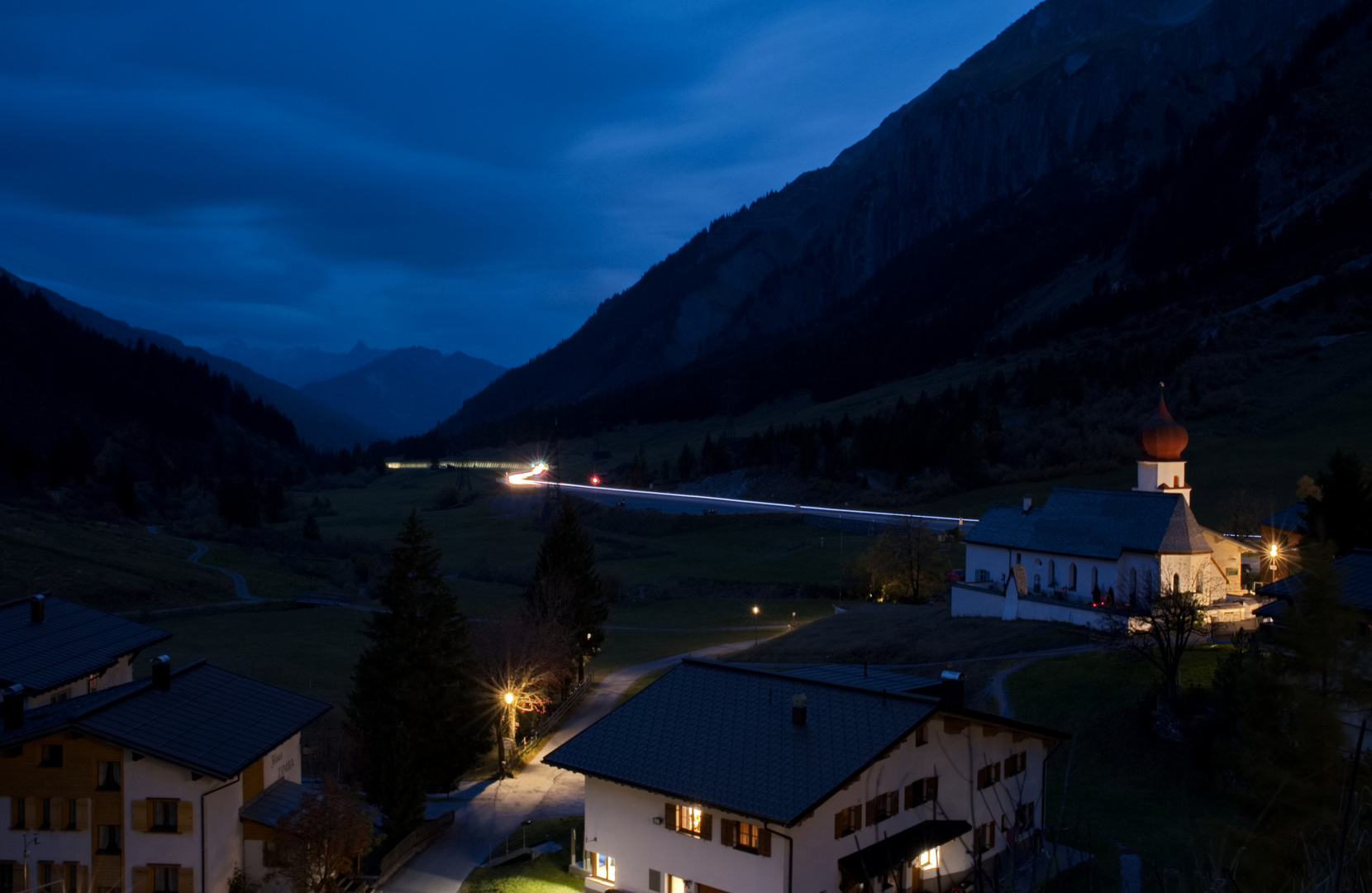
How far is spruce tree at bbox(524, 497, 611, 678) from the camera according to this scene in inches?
2116

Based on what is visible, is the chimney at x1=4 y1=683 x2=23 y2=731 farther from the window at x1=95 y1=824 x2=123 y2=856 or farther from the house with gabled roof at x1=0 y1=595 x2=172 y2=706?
the window at x1=95 y1=824 x2=123 y2=856

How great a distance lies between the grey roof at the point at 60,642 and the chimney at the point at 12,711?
10.8 feet

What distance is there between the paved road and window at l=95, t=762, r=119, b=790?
7.71m

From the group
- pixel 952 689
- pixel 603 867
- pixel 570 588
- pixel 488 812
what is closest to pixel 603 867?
pixel 603 867

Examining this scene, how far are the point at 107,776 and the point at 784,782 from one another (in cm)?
1808

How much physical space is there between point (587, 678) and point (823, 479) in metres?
77.2

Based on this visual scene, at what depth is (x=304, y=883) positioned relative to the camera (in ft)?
89.1

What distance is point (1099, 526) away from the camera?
58062 mm

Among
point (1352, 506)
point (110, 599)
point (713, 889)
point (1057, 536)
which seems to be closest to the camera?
point (713, 889)

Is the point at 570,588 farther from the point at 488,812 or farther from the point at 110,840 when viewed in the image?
the point at 110,840

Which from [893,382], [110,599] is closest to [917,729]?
[110,599]

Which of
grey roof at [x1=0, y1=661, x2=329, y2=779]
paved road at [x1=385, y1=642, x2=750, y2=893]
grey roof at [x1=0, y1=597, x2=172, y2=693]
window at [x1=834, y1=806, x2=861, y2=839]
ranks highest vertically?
grey roof at [x1=0, y1=597, x2=172, y2=693]

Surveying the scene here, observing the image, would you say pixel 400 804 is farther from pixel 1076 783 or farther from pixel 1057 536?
pixel 1057 536

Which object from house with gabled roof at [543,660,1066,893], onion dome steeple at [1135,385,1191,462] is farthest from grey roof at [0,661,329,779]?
onion dome steeple at [1135,385,1191,462]
